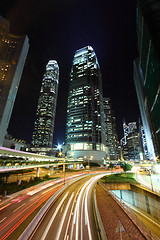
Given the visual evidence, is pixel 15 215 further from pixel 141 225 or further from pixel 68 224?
pixel 141 225

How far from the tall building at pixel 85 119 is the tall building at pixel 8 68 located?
211 ft

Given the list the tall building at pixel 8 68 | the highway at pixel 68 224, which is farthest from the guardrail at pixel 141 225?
the tall building at pixel 8 68

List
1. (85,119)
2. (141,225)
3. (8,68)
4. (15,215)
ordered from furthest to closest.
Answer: (85,119)
(8,68)
(141,225)
(15,215)

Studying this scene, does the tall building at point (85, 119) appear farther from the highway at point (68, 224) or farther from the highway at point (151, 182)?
the highway at point (68, 224)

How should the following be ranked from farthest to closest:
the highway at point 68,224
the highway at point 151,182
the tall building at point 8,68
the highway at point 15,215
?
the tall building at point 8,68 < the highway at point 151,182 < the highway at point 15,215 < the highway at point 68,224

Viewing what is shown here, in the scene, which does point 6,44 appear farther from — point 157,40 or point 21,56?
point 157,40

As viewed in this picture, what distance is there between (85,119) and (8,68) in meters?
83.9

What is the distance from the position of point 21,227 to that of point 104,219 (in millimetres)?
10033

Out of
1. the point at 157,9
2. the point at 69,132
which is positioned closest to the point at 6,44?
the point at 69,132

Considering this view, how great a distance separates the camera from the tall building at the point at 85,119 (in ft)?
369

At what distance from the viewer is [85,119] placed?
398ft

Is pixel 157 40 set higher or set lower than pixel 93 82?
lower

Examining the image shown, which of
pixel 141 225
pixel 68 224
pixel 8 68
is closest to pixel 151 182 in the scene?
pixel 141 225

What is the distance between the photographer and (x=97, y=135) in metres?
119
